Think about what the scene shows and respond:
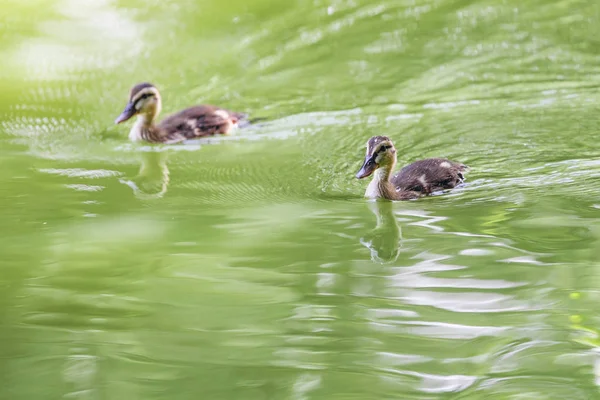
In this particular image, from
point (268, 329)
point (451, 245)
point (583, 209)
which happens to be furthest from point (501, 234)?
point (268, 329)

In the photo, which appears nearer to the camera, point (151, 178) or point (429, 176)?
point (429, 176)

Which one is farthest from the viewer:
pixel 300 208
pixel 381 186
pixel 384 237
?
pixel 381 186

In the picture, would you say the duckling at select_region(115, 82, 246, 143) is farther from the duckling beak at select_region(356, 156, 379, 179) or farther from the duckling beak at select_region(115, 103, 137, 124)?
the duckling beak at select_region(356, 156, 379, 179)

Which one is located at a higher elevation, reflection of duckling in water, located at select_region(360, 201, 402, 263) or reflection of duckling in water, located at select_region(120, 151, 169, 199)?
reflection of duckling in water, located at select_region(120, 151, 169, 199)

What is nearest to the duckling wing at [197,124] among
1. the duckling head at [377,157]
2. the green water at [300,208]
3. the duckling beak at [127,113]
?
the green water at [300,208]

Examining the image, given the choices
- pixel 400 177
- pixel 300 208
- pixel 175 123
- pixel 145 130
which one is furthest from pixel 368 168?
pixel 145 130

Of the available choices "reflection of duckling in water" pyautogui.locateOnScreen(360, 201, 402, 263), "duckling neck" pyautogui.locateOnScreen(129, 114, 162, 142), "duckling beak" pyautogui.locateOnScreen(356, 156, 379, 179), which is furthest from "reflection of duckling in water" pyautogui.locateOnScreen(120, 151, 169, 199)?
"reflection of duckling in water" pyautogui.locateOnScreen(360, 201, 402, 263)

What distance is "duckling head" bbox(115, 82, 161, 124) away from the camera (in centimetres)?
684

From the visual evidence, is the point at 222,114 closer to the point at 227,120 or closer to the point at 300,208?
the point at 227,120

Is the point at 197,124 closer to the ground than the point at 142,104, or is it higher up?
closer to the ground

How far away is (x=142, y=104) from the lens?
6.87 metres

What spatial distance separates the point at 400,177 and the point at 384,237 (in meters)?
1.03

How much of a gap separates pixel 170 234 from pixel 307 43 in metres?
4.44

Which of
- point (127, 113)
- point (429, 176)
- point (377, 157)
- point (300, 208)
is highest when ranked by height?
point (127, 113)
